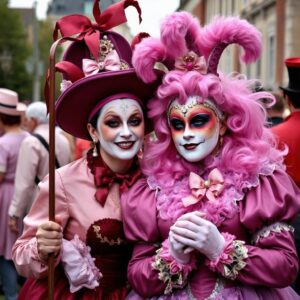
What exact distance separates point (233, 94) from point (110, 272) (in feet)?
3.21

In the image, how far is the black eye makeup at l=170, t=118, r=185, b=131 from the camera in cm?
315

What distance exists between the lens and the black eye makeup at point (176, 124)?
10.3ft

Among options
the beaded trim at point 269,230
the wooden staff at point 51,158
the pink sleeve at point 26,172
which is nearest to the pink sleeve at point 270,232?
the beaded trim at point 269,230

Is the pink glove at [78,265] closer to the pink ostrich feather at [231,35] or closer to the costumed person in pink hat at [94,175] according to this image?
the costumed person in pink hat at [94,175]

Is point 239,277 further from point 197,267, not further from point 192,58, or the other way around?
point 192,58

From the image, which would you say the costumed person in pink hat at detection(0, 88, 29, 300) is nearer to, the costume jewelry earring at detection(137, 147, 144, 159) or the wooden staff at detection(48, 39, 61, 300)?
the costume jewelry earring at detection(137, 147, 144, 159)

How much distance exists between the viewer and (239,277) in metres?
2.97

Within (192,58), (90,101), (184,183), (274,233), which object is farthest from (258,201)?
(90,101)

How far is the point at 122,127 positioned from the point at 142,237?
514 mm

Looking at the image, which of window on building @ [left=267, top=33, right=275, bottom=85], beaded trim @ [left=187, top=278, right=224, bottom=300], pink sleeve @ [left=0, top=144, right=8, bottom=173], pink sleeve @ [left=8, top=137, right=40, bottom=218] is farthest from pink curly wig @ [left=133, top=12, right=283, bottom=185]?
window on building @ [left=267, top=33, right=275, bottom=85]

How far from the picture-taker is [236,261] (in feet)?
9.64

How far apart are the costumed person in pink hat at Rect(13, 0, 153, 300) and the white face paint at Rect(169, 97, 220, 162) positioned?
0.91 feet

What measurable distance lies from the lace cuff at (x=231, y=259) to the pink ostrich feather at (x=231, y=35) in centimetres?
80

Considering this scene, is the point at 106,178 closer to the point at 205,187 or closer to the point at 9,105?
the point at 205,187
